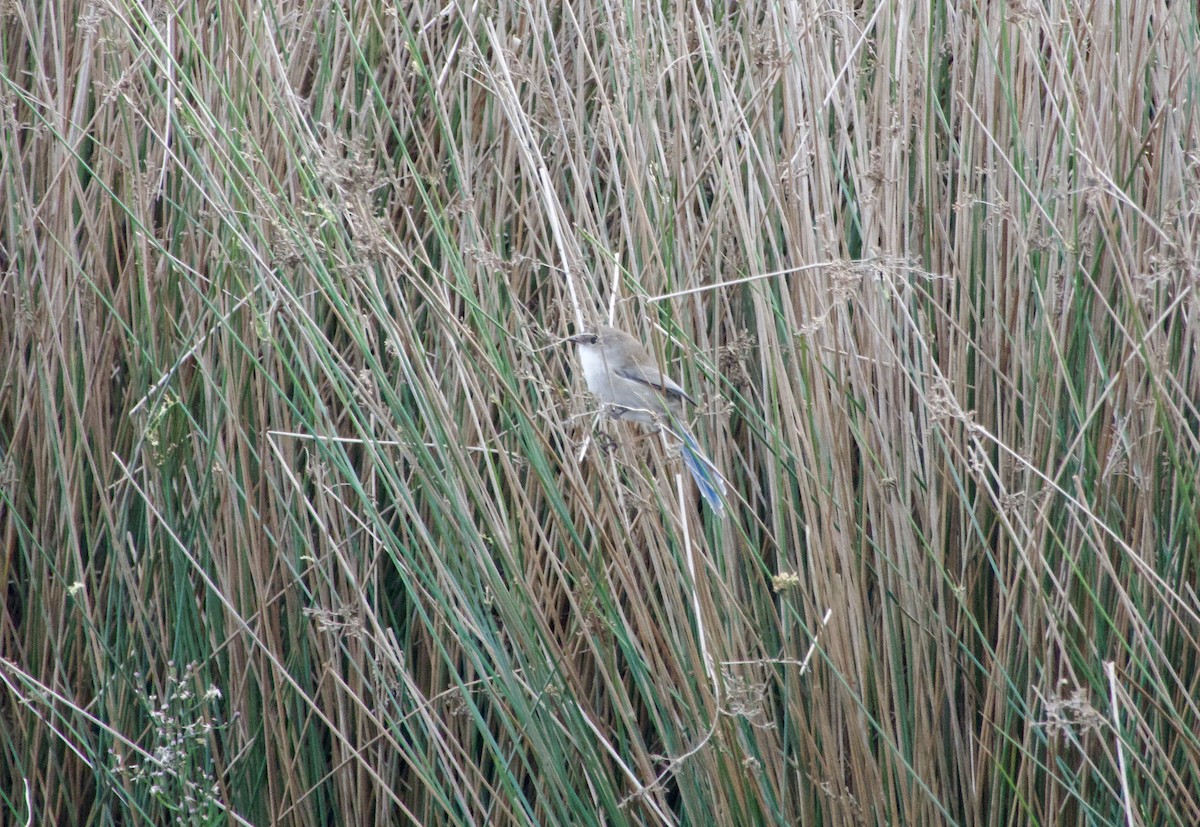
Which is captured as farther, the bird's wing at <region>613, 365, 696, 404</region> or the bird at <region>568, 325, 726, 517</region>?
the bird's wing at <region>613, 365, 696, 404</region>

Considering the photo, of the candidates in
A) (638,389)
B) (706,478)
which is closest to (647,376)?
(638,389)

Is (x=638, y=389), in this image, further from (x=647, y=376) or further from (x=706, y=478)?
(x=706, y=478)

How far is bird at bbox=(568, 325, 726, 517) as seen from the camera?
2.00m

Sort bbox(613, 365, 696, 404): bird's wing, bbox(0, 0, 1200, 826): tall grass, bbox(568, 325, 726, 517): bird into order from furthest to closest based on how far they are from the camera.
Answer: bbox(613, 365, 696, 404): bird's wing, bbox(568, 325, 726, 517): bird, bbox(0, 0, 1200, 826): tall grass

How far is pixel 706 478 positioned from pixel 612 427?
28 cm

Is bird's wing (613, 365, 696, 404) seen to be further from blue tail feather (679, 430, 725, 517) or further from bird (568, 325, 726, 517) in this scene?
blue tail feather (679, 430, 725, 517)

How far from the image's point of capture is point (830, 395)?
2.15 metres

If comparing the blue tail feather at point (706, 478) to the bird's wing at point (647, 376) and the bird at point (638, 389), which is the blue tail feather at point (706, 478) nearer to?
the bird at point (638, 389)

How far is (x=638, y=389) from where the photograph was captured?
2.38 m

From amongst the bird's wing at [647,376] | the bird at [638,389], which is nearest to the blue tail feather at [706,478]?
the bird at [638,389]

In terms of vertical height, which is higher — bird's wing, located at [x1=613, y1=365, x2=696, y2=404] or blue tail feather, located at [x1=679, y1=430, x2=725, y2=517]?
bird's wing, located at [x1=613, y1=365, x2=696, y2=404]

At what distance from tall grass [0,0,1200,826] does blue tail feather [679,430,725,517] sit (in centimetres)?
7

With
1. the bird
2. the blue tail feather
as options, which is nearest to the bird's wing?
the bird

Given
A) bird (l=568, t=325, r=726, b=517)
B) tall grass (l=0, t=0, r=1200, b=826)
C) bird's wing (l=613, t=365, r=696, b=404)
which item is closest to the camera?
tall grass (l=0, t=0, r=1200, b=826)
